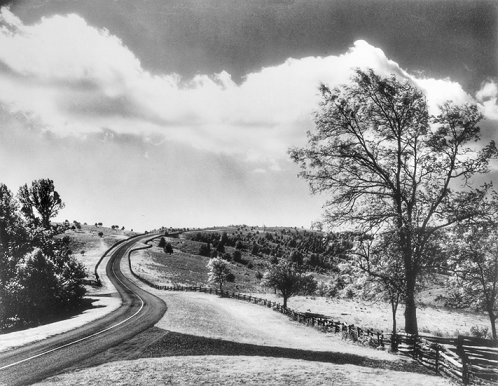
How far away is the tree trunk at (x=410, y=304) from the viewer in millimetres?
10578

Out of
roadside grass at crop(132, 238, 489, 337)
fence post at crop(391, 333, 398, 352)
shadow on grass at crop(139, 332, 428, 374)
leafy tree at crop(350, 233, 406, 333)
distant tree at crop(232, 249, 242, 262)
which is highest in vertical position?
leafy tree at crop(350, 233, 406, 333)

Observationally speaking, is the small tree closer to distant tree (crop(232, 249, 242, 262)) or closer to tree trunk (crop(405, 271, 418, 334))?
distant tree (crop(232, 249, 242, 262))

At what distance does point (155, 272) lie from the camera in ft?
251

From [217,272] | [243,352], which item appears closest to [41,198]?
[217,272]

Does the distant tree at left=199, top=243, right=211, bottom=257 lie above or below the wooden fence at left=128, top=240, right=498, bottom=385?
above

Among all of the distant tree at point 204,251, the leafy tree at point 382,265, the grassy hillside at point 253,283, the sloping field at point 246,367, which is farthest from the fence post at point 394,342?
the distant tree at point 204,251

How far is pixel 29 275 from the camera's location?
28.8 meters

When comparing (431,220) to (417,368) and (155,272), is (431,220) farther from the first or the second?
(155,272)

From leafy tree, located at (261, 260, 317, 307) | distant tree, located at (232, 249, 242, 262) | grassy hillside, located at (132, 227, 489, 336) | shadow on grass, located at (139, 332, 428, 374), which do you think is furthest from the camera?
distant tree, located at (232, 249, 242, 262)

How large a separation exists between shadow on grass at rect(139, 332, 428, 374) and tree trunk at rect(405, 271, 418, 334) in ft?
5.26

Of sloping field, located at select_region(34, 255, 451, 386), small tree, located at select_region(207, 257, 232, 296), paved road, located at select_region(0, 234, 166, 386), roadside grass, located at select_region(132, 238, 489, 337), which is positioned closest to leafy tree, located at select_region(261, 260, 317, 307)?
roadside grass, located at select_region(132, 238, 489, 337)

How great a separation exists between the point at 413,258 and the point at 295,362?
21.6 ft

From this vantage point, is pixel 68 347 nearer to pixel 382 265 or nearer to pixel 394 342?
pixel 382 265

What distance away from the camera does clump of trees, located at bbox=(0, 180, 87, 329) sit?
27.1 meters
